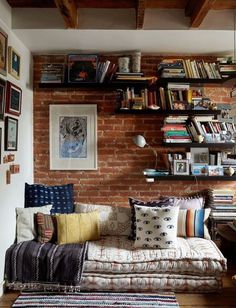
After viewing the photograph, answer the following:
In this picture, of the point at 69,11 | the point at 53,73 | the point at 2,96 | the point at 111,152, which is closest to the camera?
the point at 69,11

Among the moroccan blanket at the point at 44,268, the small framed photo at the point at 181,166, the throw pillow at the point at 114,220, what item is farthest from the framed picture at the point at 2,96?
the small framed photo at the point at 181,166

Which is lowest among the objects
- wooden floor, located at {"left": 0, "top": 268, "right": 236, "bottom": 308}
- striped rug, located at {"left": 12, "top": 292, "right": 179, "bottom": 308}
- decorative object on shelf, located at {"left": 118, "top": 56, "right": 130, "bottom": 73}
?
wooden floor, located at {"left": 0, "top": 268, "right": 236, "bottom": 308}

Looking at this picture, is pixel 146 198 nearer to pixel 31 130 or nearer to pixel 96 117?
pixel 96 117

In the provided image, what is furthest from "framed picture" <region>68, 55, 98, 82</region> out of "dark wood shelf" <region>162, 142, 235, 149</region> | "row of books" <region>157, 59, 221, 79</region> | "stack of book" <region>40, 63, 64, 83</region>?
"dark wood shelf" <region>162, 142, 235, 149</region>

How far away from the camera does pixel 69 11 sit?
9.37 ft

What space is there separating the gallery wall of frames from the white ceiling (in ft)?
0.89

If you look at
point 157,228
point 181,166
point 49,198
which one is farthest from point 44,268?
point 181,166

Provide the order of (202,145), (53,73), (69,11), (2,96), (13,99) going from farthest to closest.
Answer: (53,73), (202,145), (13,99), (2,96), (69,11)

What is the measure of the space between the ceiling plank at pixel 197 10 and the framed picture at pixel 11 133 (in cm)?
197

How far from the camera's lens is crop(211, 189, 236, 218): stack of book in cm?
384

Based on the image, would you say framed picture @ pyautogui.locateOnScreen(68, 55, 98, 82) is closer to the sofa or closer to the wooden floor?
the sofa

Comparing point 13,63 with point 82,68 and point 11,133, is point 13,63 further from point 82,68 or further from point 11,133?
point 82,68

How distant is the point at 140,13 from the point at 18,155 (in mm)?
1892

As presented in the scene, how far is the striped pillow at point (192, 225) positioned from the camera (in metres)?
3.50
